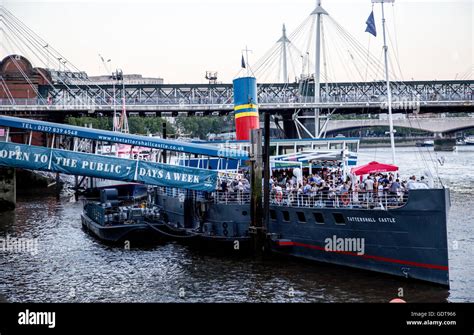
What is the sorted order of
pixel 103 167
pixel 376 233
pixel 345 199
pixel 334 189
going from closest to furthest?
pixel 376 233
pixel 345 199
pixel 334 189
pixel 103 167

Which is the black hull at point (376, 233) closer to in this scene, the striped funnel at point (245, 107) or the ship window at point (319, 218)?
the ship window at point (319, 218)

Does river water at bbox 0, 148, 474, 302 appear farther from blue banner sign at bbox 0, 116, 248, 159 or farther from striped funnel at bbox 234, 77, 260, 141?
striped funnel at bbox 234, 77, 260, 141

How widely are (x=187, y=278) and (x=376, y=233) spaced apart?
9.20 metres

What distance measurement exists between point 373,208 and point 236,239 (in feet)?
26.8

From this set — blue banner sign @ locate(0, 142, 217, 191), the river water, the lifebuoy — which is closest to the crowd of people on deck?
the lifebuoy

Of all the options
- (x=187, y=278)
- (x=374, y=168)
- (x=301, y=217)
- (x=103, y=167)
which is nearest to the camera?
(x=187, y=278)

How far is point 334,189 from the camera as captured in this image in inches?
1272

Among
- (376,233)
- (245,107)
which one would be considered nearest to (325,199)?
(376,233)

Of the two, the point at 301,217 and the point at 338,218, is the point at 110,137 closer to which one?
the point at 301,217

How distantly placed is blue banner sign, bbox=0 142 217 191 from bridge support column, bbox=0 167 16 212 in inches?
989

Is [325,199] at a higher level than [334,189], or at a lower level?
lower

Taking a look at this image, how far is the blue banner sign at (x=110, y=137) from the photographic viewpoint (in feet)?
114
